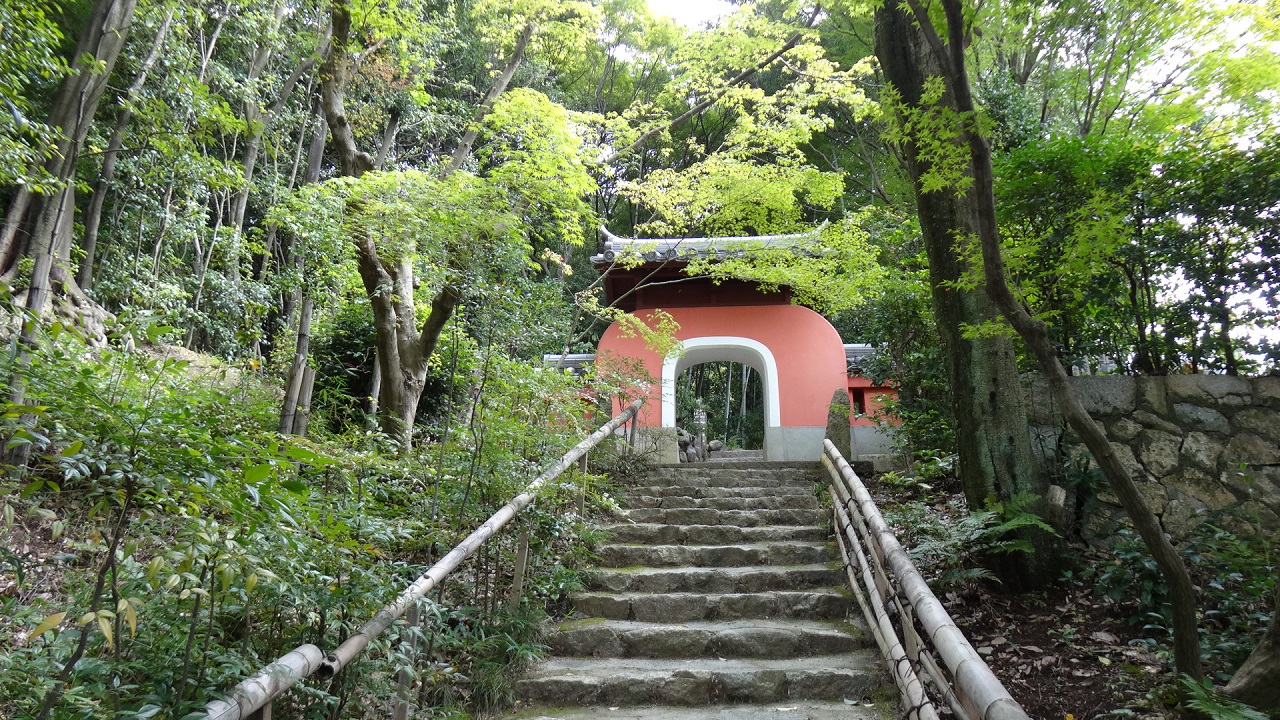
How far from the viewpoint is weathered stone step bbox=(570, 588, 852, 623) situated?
4.02 meters

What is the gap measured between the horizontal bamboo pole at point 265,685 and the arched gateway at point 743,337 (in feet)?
22.5

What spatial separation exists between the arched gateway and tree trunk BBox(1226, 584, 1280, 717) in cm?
646

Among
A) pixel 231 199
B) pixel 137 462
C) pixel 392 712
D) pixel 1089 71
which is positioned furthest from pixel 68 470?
pixel 231 199

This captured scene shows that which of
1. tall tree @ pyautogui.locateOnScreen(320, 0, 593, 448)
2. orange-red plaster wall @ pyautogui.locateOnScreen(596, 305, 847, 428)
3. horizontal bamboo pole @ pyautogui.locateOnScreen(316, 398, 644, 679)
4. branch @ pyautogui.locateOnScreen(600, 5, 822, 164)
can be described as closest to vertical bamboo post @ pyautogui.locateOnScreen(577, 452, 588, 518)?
horizontal bamboo pole @ pyautogui.locateOnScreen(316, 398, 644, 679)

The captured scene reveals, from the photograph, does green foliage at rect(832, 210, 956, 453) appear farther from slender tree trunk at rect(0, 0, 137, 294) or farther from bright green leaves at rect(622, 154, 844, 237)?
slender tree trunk at rect(0, 0, 137, 294)

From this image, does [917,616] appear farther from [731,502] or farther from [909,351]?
[909,351]

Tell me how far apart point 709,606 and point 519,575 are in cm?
113

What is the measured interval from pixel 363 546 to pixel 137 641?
67cm

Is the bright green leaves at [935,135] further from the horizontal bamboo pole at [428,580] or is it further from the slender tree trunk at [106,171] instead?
the slender tree trunk at [106,171]

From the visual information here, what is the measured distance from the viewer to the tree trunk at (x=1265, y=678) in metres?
2.24

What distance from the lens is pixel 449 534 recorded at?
3391 millimetres

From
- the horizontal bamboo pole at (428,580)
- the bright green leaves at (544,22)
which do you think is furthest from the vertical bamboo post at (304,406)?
the bright green leaves at (544,22)

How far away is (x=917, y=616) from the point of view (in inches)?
115

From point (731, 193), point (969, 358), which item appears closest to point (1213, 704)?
point (969, 358)
